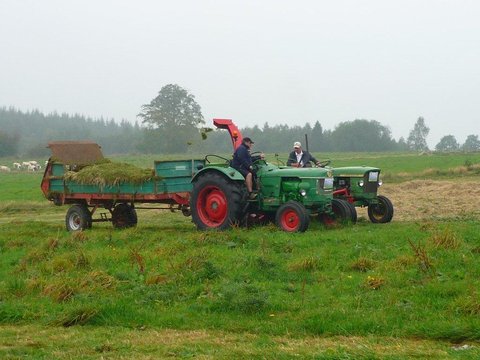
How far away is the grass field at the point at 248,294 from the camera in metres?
7.46

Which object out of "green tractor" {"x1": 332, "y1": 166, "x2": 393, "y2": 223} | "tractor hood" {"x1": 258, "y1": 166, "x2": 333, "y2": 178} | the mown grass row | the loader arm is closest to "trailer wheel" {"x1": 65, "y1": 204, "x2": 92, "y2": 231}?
the mown grass row

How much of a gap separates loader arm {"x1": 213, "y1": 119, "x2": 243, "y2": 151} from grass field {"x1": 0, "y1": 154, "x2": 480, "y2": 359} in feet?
8.24

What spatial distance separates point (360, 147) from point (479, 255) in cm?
7715

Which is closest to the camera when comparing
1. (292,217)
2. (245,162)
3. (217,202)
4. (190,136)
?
(292,217)

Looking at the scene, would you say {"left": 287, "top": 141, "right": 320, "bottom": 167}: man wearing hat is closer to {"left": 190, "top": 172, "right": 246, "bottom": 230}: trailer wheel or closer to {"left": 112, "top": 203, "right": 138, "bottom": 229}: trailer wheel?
{"left": 190, "top": 172, "right": 246, "bottom": 230}: trailer wheel

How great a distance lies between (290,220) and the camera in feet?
45.9

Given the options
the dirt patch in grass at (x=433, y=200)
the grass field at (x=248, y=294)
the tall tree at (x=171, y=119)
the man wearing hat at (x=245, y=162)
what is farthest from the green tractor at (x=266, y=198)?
the tall tree at (x=171, y=119)

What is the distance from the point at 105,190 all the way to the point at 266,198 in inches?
147

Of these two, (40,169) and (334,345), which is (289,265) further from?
(40,169)

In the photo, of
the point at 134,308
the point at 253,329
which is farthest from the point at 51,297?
the point at 253,329

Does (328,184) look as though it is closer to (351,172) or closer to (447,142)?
(351,172)

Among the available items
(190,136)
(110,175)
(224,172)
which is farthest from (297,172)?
(190,136)

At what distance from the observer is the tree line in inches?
2344

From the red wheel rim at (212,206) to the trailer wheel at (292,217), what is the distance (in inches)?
47.5
